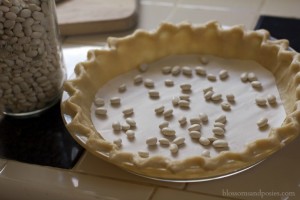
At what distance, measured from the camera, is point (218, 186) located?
0.56 m

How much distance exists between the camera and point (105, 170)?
0.59 metres

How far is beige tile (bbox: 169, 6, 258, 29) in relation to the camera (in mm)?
893

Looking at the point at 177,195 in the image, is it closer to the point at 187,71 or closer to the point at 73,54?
the point at 187,71

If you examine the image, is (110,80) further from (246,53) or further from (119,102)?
(246,53)

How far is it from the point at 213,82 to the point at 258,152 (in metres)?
0.20

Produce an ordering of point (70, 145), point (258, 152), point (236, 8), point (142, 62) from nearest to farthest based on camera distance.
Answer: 1. point (258, 152)
2. point (70, 145)
3. point (142, 62)
4. point (236, 8)

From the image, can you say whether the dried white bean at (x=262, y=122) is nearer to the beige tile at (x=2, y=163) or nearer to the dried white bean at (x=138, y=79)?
the dried white bean at (x=138, y=79)

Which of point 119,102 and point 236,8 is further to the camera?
point 236,8

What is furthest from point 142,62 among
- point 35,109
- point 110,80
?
point 35,109

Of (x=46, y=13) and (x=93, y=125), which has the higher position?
(x=46, y=13)

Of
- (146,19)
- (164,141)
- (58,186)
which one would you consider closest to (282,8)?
(146,19)

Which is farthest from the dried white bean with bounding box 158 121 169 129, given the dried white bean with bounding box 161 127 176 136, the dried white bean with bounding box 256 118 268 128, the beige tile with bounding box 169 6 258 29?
the beige tile with bounding box 169 6 258 29

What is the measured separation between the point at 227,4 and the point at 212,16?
0.06 meters

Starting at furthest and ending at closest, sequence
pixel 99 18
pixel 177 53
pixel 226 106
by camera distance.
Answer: pixel 99 18, pixel 177 53, pixel 226 106
